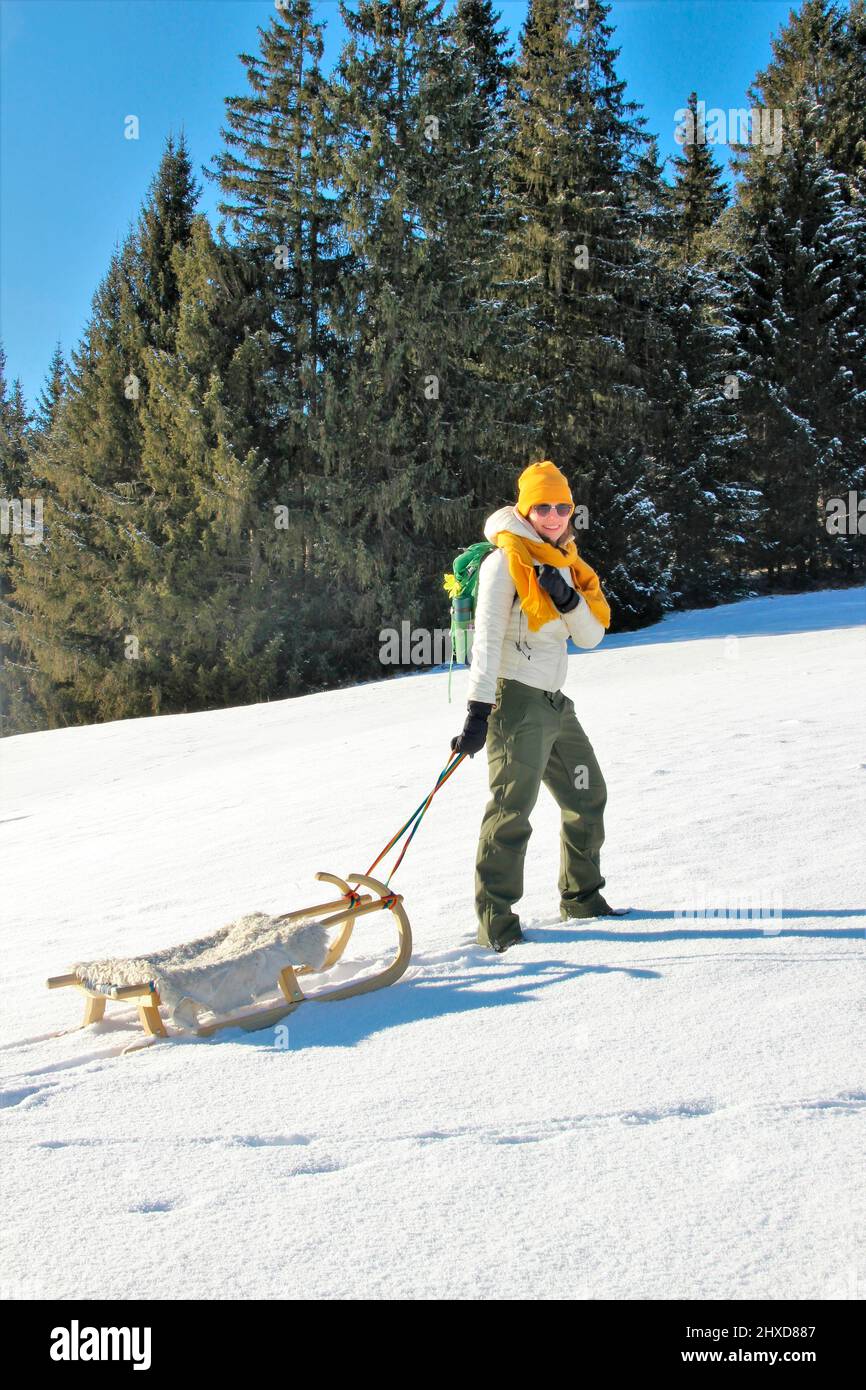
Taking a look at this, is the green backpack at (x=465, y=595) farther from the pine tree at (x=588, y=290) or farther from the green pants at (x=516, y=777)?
the pine tree at (x=588, y=290)

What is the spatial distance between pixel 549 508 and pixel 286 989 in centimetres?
215

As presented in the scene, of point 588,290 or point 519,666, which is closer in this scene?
point 519,666

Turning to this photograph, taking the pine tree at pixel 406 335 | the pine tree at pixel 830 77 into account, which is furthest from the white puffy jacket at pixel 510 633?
the pine tree at pixel 830 77

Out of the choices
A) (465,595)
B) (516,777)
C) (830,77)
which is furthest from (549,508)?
(830,77)

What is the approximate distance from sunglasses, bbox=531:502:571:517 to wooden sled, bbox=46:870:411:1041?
64.8 inches

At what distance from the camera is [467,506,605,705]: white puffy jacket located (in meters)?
4.12

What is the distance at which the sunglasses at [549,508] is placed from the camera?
4250mm

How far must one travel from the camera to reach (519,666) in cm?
423

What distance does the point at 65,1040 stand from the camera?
3.67 metres

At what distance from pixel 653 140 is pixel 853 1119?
81.6 ft

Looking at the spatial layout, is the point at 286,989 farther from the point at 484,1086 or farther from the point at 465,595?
Result: the point at 465,595

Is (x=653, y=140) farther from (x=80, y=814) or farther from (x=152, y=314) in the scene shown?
(x=80, y=814)

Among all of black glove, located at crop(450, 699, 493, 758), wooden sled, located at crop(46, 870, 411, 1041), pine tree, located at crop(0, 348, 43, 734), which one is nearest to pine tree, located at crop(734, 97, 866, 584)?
pine tree, located at crop(0, 348, 43, 734)

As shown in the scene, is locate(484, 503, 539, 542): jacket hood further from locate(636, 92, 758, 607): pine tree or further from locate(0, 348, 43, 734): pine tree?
locate(0, 348, 43, 734): pine tree
